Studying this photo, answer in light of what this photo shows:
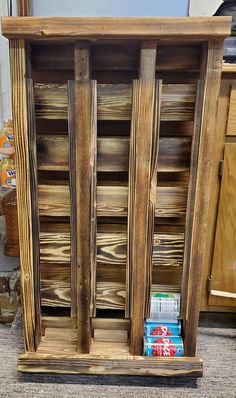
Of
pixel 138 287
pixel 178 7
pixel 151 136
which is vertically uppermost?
pixel 178 7

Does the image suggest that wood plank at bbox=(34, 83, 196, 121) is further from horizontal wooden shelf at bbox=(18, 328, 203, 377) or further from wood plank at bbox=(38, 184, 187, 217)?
horizontal wooden shelf at bbox=(18, 328, 203, 377)

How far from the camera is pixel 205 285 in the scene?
132cm

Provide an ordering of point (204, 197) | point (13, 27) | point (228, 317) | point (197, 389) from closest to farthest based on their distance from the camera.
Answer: point (13, 27), point (204, 197), point (197, 389), point (228, 317)

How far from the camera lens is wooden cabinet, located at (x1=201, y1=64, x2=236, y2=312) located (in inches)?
44.8

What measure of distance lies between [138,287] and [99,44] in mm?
771

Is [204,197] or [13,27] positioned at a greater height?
[13,27]

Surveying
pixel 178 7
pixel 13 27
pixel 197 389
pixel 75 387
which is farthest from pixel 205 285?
pixel 178 7

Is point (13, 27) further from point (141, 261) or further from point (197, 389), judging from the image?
point (197, 389)

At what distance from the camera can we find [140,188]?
1.00 m

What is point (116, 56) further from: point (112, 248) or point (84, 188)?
point (112, 248)

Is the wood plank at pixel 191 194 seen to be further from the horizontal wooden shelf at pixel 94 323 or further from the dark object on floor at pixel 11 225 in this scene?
the dark object on floor at pixel 11 225

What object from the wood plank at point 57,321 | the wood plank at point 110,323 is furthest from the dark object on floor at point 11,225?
the wood plank at point 110,323

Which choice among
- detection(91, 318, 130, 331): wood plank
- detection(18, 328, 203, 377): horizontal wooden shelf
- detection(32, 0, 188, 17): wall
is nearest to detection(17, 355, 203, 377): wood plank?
detection(18, 328, 203, 377): horizontal wooden shelf

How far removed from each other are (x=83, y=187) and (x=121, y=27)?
46 cm
